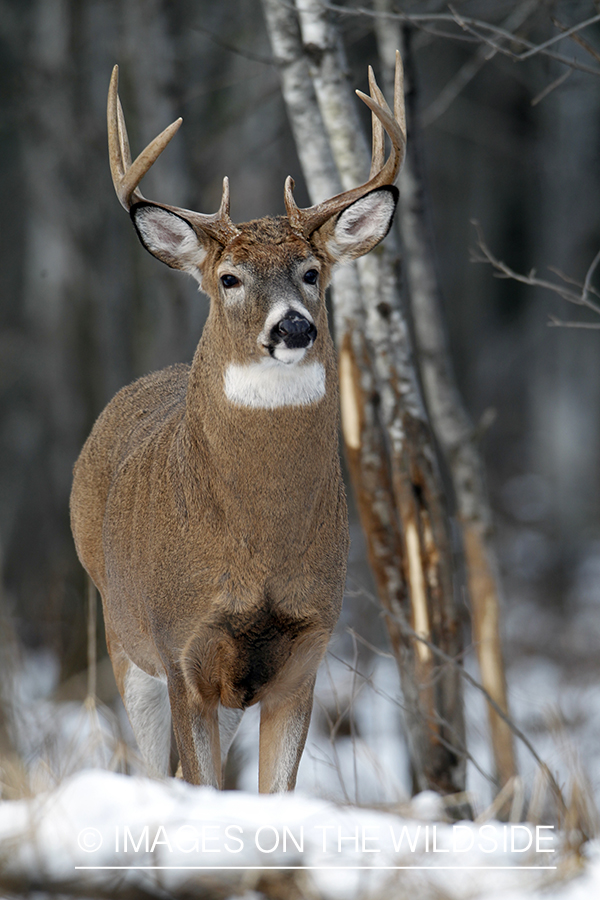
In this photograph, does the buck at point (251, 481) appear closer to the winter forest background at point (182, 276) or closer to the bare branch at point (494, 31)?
the bare branch at point (494, 31)

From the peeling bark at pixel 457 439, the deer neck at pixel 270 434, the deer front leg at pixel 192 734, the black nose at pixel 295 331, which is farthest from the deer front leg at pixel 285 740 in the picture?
the peeling bark at pixel 457 439

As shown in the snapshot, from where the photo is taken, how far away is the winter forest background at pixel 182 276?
29.5 ft

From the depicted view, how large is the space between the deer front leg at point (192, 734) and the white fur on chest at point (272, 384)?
3.38ft

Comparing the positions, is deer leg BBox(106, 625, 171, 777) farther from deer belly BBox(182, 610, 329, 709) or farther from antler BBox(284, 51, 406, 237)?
antler BBox(284, 51, 406, 237)

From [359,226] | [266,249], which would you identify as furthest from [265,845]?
[359,226]

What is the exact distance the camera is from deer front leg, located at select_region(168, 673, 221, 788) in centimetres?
392

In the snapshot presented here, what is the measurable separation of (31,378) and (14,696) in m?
14.5

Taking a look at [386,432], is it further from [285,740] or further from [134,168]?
[134,168]

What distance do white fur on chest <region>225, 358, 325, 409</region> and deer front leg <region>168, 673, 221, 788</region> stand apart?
103cm

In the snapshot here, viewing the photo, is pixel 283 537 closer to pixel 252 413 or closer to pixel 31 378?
pixel 252 413

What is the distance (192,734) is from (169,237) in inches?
73.1

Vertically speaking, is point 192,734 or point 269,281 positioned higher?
point 269,281

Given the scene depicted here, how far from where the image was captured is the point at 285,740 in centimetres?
405

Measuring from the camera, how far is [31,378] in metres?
18.8
